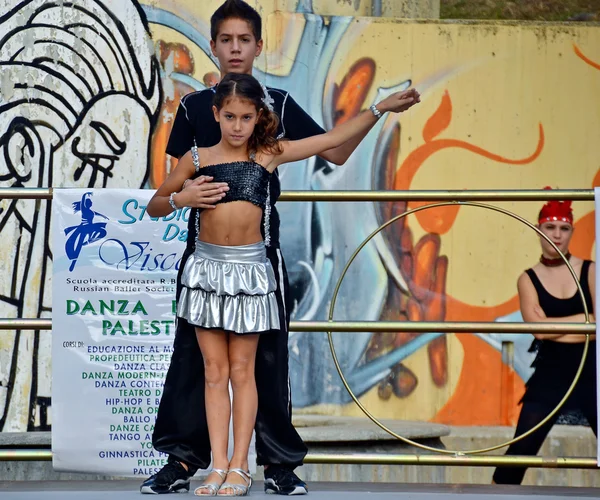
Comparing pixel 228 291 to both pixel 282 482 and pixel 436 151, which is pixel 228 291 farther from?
pixel 436 151

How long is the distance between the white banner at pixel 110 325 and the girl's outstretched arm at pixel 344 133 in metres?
0.69

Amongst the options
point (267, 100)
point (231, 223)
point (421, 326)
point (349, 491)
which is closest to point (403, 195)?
point (421, 326)

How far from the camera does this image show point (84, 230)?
419cm

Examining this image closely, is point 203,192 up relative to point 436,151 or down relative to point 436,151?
down

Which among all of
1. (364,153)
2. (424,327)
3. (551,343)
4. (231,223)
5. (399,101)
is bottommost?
(551,343)

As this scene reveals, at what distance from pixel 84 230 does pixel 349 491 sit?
4.54 feet

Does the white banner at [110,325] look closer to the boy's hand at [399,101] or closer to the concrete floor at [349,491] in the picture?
the concrete floor at [349,491]

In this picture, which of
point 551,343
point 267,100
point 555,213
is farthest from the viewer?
point 555,213

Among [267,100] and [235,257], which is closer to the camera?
[235,257]

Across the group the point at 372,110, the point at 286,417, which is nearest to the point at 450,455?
the point at 286,417

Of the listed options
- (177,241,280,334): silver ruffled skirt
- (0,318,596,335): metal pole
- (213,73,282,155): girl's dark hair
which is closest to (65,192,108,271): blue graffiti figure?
(0,318,596,335): metal pole

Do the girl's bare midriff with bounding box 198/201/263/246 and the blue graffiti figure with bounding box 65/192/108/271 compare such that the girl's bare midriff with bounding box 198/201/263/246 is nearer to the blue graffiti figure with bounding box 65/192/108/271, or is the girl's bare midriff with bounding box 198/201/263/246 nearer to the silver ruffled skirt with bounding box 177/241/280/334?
the silver ruffled skirt with bounding box 177/241/280/334

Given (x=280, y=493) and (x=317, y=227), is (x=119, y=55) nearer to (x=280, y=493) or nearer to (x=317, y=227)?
(x=317, y=227)

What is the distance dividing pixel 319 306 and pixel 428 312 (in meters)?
0.80
